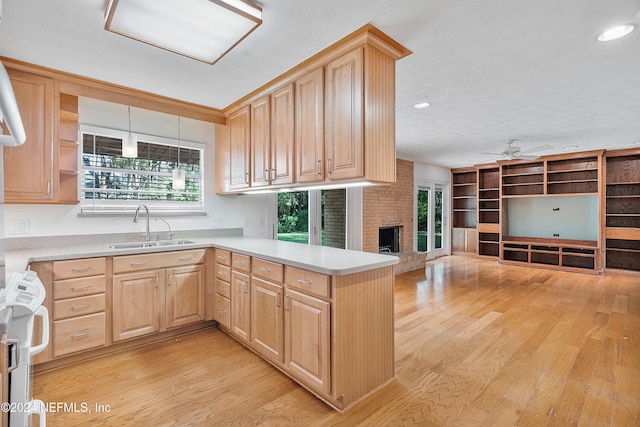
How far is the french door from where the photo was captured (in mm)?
7716

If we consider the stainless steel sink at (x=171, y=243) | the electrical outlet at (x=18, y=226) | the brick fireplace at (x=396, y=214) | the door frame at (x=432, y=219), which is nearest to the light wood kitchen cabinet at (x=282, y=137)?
the stainless steel sink at (x=171, y=243)

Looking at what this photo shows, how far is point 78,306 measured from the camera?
258cm

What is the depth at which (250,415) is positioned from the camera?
198 cm

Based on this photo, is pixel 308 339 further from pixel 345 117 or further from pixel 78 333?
pixel 78 333

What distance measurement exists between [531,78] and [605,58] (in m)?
0.50

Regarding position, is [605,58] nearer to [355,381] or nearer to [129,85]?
[355,381]

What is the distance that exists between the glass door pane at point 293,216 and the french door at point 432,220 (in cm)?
338

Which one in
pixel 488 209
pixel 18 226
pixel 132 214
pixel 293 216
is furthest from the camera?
pixel 488 209

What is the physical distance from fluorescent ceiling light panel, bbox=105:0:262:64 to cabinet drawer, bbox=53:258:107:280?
5.84ft

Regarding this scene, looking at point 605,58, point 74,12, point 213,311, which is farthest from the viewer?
point 213,311

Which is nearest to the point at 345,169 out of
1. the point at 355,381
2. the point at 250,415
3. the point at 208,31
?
the point at 208,31

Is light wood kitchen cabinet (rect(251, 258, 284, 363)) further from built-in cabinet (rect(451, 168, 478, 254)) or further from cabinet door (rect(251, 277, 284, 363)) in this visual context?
built-in cabinet (rect(451, 168, 478, 254))

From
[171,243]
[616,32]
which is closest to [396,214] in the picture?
[171,243]

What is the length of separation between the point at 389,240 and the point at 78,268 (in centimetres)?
547
